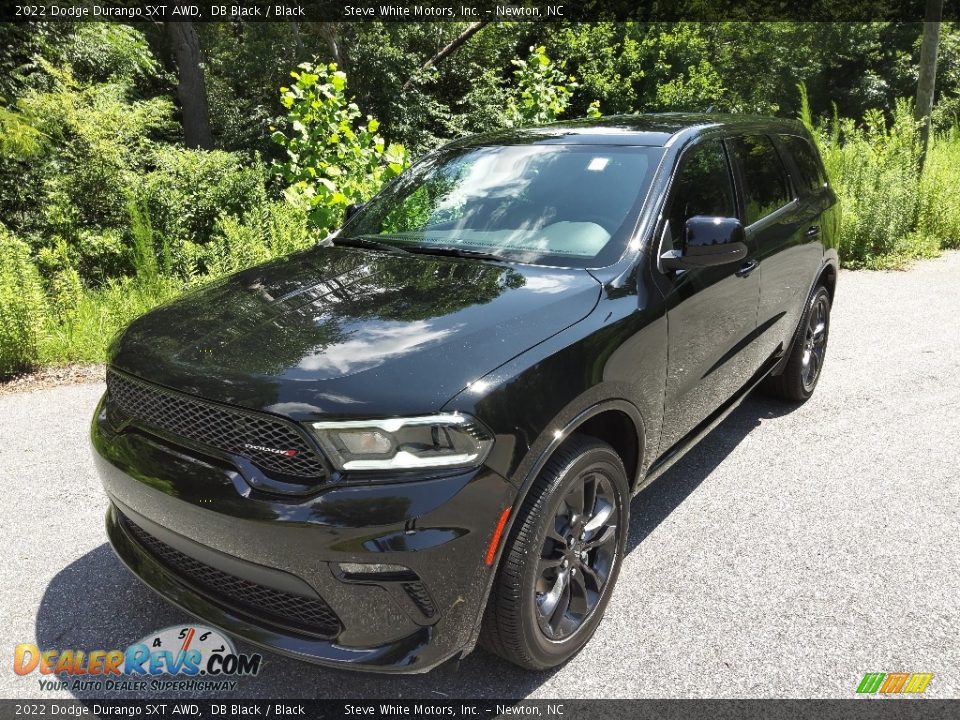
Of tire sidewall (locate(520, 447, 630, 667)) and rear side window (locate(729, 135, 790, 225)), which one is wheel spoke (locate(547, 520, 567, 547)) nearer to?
tire sidewall (locate(520, 447, 630, 667))

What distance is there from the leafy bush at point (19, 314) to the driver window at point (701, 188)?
4.78 meters

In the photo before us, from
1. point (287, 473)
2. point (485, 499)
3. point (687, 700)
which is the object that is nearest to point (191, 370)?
point (287, 473)

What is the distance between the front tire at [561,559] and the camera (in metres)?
2.31

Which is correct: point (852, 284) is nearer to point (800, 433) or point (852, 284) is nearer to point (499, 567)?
point (800, 433)

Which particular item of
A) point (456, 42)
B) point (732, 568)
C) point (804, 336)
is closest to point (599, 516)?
point (732, 568)

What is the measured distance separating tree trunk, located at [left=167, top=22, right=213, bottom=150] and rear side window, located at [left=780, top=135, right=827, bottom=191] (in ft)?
44.8

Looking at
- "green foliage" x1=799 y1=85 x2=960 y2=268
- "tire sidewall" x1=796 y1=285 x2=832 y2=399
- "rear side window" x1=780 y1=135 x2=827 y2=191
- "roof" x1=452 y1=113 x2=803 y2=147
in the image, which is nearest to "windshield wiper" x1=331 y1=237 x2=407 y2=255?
"roof" x1=452 y1=113 x2=803 y2=147

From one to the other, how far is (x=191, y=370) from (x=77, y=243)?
311 inches

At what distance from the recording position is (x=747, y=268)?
12.1ft

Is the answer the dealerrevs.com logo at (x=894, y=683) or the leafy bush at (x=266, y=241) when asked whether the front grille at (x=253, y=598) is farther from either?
the leafy bush at (x=266, y=241)

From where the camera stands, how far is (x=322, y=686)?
8.34 ft

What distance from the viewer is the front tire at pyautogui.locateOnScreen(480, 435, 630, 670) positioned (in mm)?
2312

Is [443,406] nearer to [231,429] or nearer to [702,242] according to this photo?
[231,429]

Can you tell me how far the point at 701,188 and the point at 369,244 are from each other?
1.59 metres
